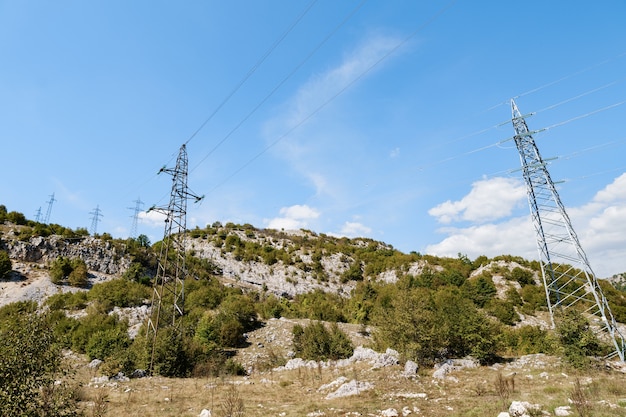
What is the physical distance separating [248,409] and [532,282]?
158ft

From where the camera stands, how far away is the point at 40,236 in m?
48.4

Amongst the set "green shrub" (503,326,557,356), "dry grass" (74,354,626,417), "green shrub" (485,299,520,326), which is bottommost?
"dry grass" (74,354,626,417)

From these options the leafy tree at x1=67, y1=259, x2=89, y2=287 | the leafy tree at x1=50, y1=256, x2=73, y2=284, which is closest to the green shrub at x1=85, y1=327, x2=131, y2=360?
the leafy tree at x1=67, y1=259, x2=89, y2=287

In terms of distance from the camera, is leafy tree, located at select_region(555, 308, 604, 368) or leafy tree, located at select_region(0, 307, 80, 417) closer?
leafy tree, located at select_region(0, 307, 80, 417)

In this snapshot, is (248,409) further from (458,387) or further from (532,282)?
(532,282)

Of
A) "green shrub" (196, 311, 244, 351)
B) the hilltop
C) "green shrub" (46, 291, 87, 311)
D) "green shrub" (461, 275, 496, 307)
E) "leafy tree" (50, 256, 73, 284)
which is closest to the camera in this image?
the hilltop

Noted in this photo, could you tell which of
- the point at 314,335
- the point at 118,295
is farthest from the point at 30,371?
the point at 118,295

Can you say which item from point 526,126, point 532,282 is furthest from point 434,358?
point 532,282

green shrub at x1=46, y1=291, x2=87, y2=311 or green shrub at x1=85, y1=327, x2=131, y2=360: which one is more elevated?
green shrub at x1=46, y1=291, x2=87, y2=311

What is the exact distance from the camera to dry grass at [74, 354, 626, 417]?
486 inches

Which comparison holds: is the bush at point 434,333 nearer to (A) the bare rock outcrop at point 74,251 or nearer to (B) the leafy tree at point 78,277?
(B) the leafy tree at point 78,277

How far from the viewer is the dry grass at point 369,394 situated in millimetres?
12336

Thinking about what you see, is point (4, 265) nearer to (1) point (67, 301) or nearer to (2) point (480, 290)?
(1) point (67, 301)

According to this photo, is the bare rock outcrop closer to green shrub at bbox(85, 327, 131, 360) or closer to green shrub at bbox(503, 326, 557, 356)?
green shrub at bbox(85, 327, 131, 360)
